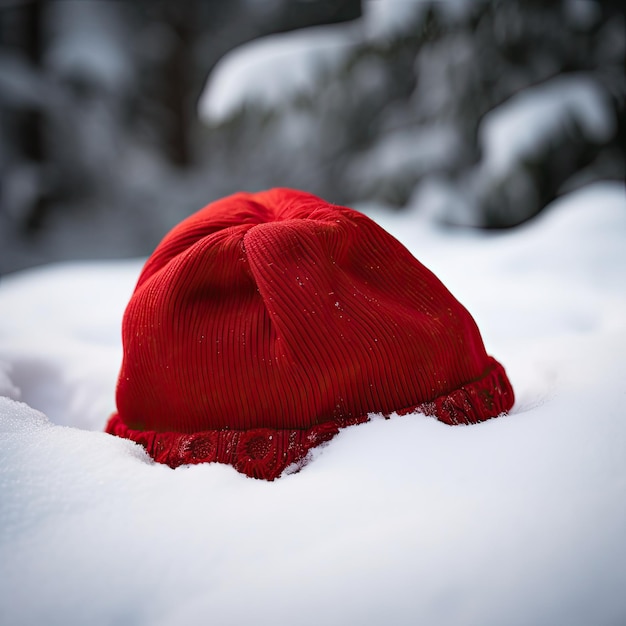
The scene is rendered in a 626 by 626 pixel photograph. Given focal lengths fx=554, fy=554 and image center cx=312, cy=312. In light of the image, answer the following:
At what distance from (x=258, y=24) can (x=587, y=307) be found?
2431 mm

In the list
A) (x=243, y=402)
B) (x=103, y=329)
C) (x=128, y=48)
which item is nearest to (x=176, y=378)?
(x=243, y=402)

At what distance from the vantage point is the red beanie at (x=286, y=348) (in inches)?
14.1

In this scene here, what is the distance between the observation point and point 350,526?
0.91 ft

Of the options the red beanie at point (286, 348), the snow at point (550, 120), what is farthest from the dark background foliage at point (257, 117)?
the red beanie at point (286, 348)

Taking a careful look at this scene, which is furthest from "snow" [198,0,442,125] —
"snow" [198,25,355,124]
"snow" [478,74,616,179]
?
"snow" [478,74,616,179]

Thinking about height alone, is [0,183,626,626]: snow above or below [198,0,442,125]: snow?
below

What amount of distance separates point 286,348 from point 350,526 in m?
0.12

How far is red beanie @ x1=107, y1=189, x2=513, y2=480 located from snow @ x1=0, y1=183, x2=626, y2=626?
0.02 m

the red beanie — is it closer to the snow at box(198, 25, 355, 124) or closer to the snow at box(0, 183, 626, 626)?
the snow at box(0, 183, 626, 626)

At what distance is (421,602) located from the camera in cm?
24

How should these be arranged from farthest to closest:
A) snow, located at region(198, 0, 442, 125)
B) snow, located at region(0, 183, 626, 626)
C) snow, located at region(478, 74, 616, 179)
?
snow, located at region(198, 0, 442, 125), snow, located at region(478, 74, 616, 179), snow, located at region(0, 183, 626, 626)

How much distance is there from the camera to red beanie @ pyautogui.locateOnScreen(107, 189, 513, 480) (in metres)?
0.36

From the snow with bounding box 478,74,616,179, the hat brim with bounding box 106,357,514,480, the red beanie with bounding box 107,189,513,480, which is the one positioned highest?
the snow with bounding box 478,74,616,179

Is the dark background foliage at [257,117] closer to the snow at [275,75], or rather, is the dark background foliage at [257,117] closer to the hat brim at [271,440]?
the snow at [275,75]
